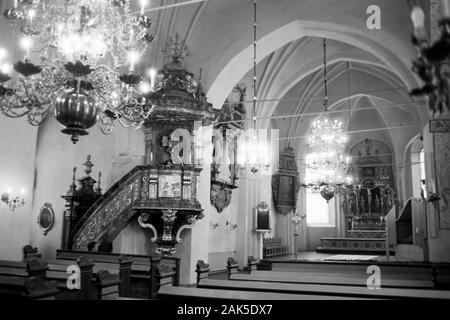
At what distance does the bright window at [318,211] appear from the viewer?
2275 centimetres

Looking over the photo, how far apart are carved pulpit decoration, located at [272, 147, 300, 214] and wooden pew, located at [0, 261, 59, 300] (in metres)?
14.9

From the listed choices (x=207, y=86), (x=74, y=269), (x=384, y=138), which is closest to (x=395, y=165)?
(x=384, y=138)

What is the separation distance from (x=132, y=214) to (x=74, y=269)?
11.9 feet

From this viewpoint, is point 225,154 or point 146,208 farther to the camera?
point 225,154

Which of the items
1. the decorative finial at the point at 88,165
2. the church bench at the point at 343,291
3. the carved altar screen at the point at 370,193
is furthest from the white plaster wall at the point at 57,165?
the carved altar screen at the point at 370,193

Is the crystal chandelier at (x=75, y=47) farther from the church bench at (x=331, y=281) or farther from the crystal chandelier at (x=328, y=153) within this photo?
the crystal chandelier at (x=328, y=153)

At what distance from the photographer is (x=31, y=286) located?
11.7ft

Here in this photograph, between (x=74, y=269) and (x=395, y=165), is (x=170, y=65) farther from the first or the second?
(x=395, y=165)

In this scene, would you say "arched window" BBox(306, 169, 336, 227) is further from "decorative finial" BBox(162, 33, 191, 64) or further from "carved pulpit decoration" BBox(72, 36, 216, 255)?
"decorative finial" BBox(162, 33, 191, 64)

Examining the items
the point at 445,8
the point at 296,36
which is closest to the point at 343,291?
Result: the point at 445,8

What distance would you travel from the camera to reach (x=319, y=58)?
50.1ft

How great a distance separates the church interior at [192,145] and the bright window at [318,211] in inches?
117

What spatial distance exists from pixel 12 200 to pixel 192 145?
4.19 meters

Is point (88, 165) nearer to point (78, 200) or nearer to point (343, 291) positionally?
point (78, 200)
